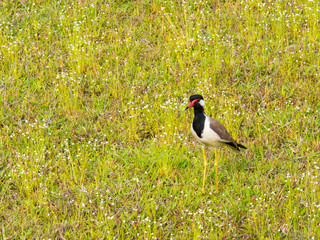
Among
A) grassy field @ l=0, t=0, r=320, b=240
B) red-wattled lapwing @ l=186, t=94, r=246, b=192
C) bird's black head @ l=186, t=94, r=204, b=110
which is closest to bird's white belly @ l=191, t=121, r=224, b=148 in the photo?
red-wattled lapwing @ l=186, t=94, r=246, b=192

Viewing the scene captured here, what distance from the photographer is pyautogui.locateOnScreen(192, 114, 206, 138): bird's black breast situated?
623 centimetres

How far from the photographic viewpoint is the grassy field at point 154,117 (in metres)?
5.91

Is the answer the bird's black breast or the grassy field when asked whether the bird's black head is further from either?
the grassy field

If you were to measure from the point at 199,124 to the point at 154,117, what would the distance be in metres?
1.18

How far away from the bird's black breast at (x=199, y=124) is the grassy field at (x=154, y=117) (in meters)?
0.52

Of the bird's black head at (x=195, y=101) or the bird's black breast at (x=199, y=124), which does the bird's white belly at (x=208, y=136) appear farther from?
the bird's black head at (x=195, y=101)

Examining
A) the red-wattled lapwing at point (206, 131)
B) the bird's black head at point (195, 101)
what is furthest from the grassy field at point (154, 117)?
the bird's black head at point (195, 101)

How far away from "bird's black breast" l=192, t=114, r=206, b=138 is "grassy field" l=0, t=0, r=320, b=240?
525 mm

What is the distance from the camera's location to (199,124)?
6.29 m

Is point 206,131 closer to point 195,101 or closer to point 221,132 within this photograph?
point 221,132

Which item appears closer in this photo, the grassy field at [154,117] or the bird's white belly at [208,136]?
the grassy field at [154,117]

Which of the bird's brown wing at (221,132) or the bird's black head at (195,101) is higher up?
the bird's black head at (195,101)

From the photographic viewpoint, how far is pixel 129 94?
7.82 metres

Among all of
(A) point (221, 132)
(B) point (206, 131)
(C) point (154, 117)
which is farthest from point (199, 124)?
(C) point (154, 117)
